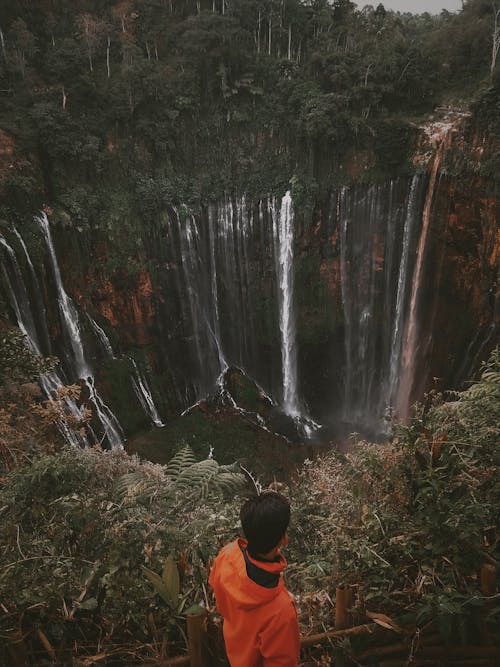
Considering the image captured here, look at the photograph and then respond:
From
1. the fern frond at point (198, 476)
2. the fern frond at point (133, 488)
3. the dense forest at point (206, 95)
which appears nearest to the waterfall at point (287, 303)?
the dense forest at point (206, 95)

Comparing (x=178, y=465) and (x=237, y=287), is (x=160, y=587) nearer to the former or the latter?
(x=178, y=465)

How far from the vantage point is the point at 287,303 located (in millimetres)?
15391

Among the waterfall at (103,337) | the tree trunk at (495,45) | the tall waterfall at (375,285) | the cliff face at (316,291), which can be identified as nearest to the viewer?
the cliff face at (316,291)

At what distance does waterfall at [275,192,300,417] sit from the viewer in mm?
A: 14734

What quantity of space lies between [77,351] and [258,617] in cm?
1148

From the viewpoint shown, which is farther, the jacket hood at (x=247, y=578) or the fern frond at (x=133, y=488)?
the fern frond at (x=133, y=488)

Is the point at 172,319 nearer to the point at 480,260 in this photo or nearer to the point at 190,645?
the point at 480,260

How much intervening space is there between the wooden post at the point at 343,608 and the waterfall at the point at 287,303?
42.0 ft

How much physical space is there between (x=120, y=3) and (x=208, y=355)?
1394 cm

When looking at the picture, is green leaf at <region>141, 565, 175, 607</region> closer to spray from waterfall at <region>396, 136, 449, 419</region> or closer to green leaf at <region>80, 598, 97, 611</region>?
green leaf at <region>80, 598, 97, 611</region>

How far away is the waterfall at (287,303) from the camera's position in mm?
14734

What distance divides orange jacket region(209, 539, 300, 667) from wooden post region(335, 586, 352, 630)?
0.46 metres

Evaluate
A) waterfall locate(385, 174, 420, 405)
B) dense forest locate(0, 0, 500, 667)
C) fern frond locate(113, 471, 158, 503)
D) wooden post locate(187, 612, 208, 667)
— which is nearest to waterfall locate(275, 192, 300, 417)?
dense forest locate(0, 0, 500, 667)

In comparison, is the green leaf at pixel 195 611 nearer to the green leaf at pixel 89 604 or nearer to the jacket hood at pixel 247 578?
the jacket hood at pixel 247 578
